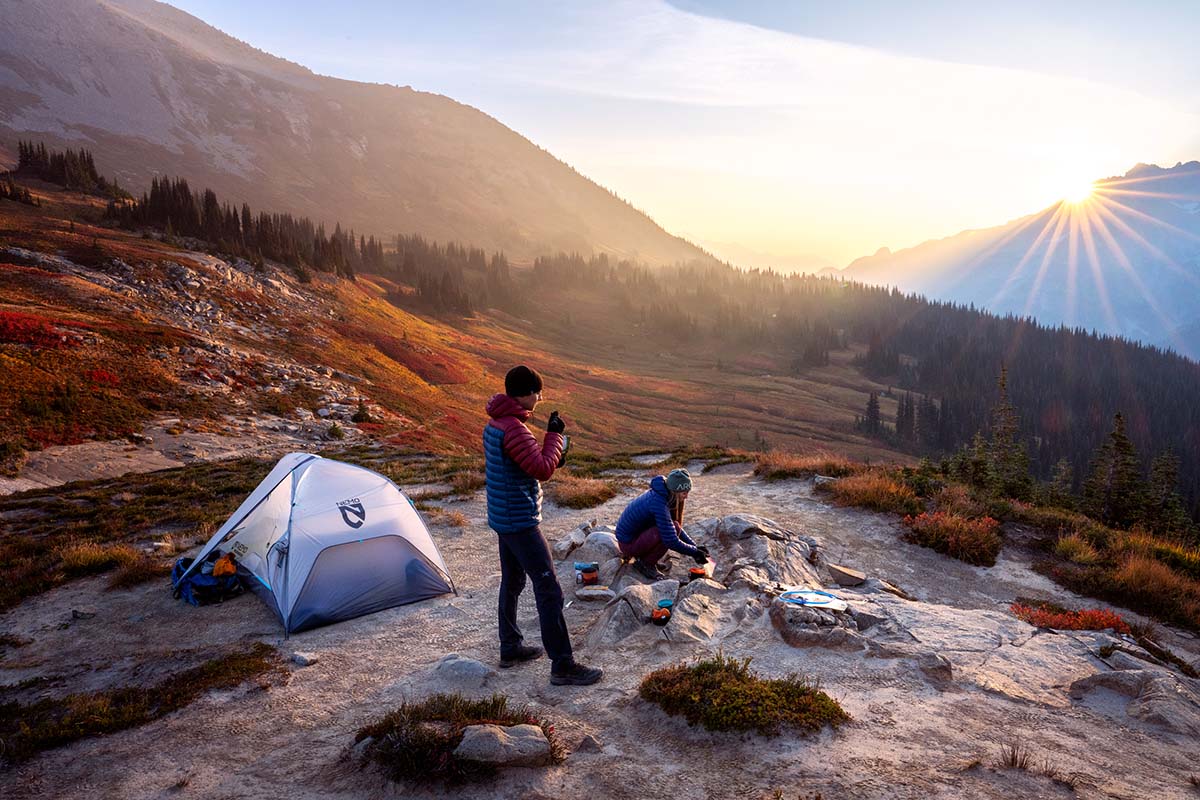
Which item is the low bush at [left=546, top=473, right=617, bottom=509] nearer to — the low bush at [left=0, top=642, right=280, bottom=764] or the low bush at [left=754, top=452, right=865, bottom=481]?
the low bush at [left=754, top=452, right=865, bottom=481]

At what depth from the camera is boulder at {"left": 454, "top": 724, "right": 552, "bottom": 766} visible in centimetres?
529

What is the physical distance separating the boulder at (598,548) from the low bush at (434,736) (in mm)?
5566

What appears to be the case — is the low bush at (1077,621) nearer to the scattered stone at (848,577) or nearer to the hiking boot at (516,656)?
the scattered stone at (848,577)

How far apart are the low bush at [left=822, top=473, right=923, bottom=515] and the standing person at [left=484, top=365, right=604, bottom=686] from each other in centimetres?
1134

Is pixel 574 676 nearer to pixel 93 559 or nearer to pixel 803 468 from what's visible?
pixel 93 559

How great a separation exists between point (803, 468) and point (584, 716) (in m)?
15.6

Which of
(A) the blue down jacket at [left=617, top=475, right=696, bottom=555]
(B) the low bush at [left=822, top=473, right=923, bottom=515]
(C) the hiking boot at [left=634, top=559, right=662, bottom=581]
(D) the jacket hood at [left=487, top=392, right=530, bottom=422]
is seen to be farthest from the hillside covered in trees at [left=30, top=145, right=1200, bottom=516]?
(D) the jacket hood at [left=487, top=392, right=530, bottom=422]

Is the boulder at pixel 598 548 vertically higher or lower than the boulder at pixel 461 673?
higher

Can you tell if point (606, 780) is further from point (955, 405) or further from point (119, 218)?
point (955, 405)

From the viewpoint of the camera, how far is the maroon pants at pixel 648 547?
34.9 feet

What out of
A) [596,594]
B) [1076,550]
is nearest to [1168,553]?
[1076,550]

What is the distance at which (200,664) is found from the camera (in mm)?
8188

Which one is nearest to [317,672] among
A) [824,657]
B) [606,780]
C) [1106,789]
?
[606,780]

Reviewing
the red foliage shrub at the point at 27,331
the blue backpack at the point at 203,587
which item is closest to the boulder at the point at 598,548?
the blue backpack at the point at 203,587
